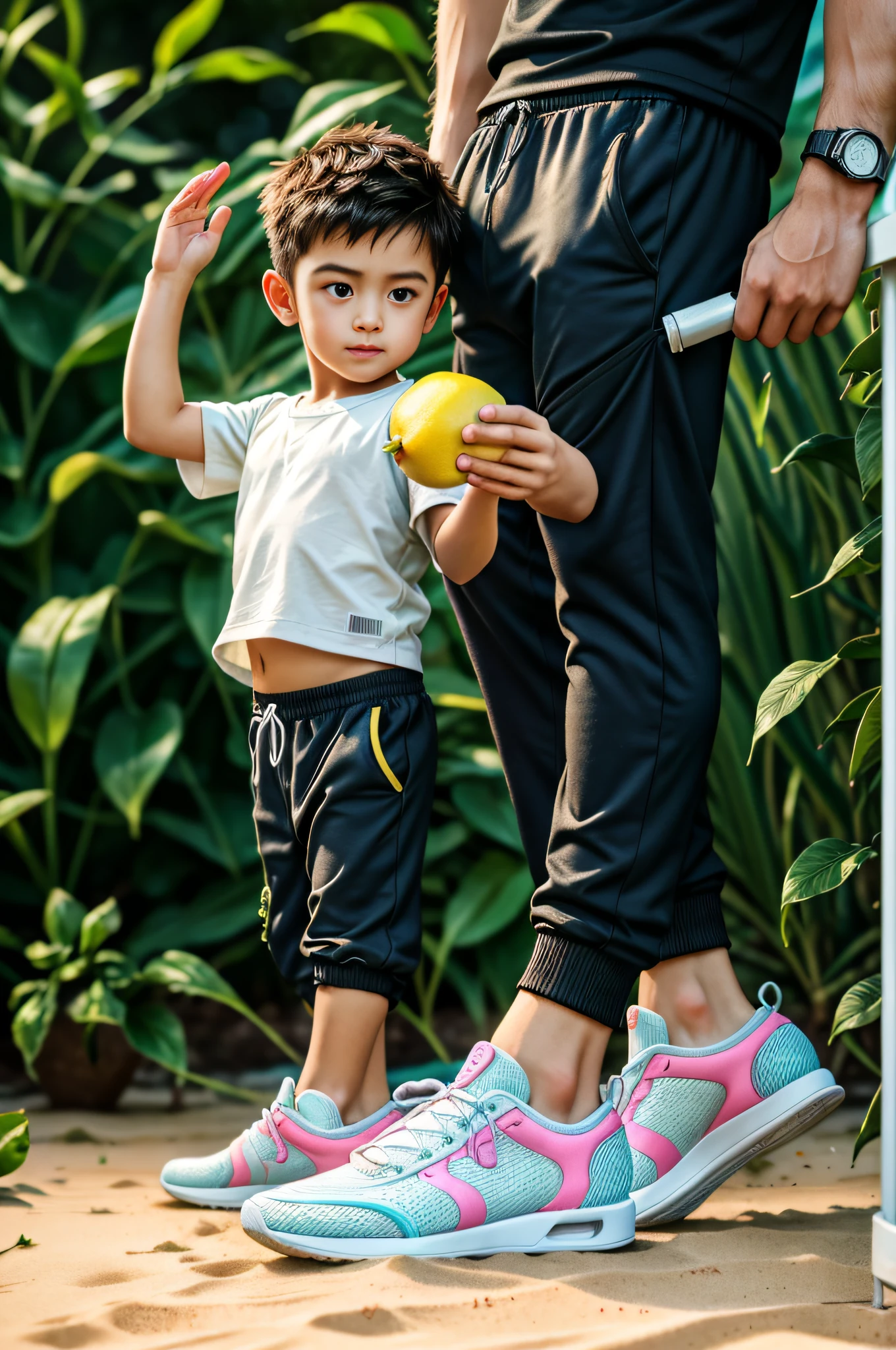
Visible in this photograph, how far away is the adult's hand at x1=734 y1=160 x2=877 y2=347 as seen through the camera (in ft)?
3.43

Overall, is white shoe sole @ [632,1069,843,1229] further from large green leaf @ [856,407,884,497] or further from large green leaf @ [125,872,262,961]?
large green leaf @ [125,872,262,961]

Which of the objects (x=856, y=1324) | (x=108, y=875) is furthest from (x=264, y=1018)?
(x=856, y=1324)

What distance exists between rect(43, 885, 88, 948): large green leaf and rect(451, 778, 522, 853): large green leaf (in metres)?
0.59

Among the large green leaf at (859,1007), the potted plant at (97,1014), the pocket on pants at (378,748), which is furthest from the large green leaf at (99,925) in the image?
the large green leaf at (859,1007)

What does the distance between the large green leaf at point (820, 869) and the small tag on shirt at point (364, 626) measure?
0.48 m

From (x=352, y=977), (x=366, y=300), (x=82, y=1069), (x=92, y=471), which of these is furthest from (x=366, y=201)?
(x=82, y=1069)

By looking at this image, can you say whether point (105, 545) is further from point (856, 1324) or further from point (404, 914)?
point (856, 1324)

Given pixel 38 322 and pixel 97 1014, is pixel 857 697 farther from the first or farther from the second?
pixel 38 322

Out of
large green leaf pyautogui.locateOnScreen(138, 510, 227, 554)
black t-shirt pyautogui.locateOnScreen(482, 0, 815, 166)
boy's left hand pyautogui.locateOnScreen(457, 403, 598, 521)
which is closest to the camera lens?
boy's left hand pyautogui.locateOnScreen(457, 403, 598, 521)

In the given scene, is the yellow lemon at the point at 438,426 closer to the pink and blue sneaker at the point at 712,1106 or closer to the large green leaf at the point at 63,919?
the pink and blue sneaker at the point at 712,1106

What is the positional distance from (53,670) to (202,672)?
0.28 m

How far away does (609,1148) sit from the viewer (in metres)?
1.07

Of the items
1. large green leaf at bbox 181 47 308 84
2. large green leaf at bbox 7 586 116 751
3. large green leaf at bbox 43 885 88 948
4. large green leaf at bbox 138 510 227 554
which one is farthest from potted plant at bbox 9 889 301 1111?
large green leaf at bbox 181 47 308 84

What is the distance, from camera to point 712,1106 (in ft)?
3.87
